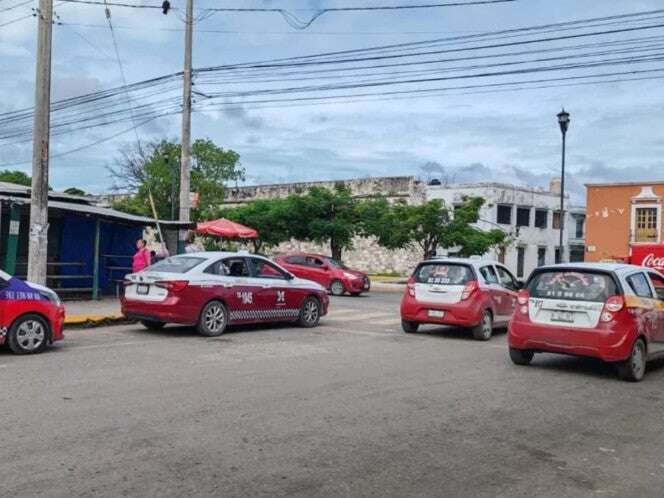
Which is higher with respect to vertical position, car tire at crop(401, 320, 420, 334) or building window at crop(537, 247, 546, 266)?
building window at crop(537, 247, 546, 266)

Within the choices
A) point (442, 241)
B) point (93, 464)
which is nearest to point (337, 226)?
point (442, 241)

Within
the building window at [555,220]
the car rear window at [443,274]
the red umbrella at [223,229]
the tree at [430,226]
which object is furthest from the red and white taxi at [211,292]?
the building window at [555,220]

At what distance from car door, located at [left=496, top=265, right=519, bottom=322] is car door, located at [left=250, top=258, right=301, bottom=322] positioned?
166 inches

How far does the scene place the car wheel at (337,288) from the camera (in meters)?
26.7

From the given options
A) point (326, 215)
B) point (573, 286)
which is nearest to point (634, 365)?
point (573, 286)

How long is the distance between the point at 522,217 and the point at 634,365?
41.6m

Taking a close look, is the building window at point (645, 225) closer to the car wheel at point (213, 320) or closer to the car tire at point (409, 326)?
the car tire at point (409, 326)

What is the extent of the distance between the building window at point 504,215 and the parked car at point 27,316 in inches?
1582

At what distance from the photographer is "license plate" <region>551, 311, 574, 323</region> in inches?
396

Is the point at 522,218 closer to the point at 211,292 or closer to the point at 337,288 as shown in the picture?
the point at 337,288

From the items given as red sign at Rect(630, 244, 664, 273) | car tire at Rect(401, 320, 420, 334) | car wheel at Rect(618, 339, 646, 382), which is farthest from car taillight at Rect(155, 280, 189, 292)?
red sign at Rect(630, 244, 664, 273)

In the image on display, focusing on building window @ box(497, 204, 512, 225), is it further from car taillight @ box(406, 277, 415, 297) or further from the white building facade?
car taillight @ box(406, 277, 415, 297)

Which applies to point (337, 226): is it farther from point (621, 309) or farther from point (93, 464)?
point (93, 464)

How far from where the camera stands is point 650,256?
22688mm
